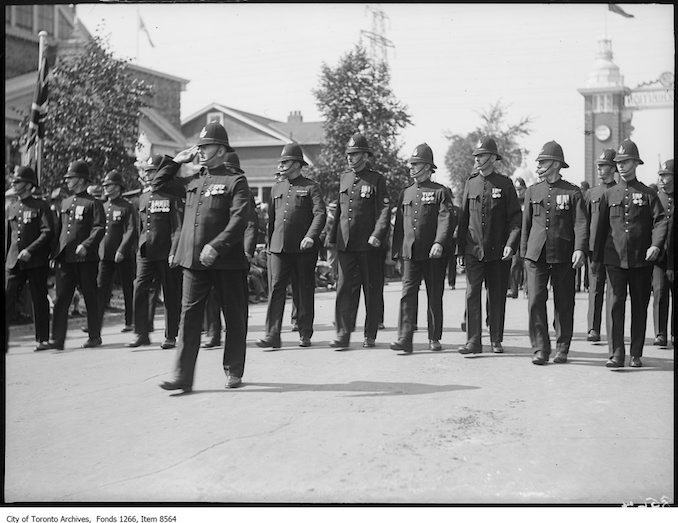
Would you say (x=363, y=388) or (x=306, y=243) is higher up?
(x=306, y=243)

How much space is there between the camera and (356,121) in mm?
22328

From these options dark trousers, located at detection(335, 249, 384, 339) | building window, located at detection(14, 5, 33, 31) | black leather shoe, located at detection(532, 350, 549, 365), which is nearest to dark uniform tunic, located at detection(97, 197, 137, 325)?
dark trousers, located at detection(335, 249, 384, 339)

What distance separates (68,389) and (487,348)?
4704 millimetres

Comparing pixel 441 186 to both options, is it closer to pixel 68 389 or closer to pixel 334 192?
pixel 68 389

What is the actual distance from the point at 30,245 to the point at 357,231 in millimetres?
3682

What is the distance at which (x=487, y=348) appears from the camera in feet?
31.9

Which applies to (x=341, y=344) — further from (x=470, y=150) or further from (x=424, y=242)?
(x=470, y=150)

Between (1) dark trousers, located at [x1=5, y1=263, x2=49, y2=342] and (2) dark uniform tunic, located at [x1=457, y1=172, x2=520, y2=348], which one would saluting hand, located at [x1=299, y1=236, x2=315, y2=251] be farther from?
(1) dark trousers, located at [x1=5, y1=263, x2=49, y2=342]

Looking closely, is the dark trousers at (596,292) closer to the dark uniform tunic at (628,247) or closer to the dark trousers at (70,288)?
the dark uniform tunic at (628,247)

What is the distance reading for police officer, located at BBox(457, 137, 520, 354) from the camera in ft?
30.4

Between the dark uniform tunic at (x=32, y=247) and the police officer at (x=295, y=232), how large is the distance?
2537 mm

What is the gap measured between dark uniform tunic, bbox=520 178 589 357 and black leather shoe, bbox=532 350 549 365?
0.03 m

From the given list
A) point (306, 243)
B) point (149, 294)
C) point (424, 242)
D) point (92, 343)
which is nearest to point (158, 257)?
point (149, 294)

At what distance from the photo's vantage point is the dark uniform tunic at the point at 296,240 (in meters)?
9.79
